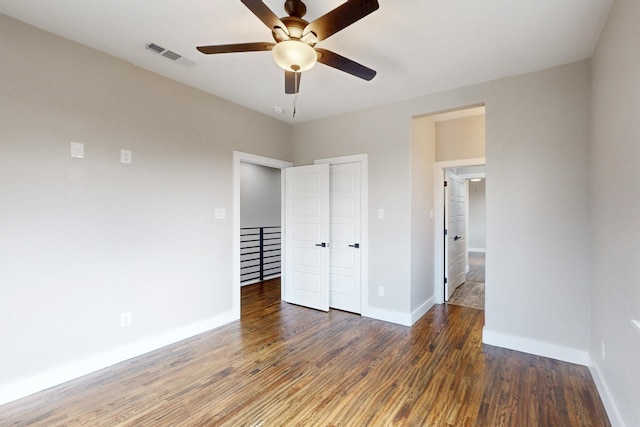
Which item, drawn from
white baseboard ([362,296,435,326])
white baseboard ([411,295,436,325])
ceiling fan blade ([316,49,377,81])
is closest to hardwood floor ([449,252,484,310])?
white baseboard ([411,295,436,325])

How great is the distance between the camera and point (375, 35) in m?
2.36

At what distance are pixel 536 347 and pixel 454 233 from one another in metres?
2.40

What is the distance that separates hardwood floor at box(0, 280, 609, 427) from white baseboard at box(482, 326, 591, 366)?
0.28 feet


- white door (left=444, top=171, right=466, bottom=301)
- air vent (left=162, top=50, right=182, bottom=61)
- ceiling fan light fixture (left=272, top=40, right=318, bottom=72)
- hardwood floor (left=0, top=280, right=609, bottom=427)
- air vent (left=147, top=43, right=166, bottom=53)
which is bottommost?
hardwood floor (left=0, top=280, right=609, bottom=427)

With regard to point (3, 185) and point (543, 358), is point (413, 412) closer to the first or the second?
point (543, 358)

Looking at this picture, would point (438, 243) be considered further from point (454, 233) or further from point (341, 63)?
point (341, 63)

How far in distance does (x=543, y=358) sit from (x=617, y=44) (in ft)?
8.64

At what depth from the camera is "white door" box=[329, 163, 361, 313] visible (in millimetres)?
4137

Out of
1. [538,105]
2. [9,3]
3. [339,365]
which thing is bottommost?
[339,365]

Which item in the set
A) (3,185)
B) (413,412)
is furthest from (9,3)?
(413,412)

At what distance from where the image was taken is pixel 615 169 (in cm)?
197

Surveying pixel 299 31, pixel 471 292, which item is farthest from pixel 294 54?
pixel 471 292

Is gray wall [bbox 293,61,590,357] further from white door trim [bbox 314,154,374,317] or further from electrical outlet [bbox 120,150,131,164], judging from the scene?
electrical outlet [bbox 120,150,131,164]

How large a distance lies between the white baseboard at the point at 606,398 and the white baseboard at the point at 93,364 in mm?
3543
